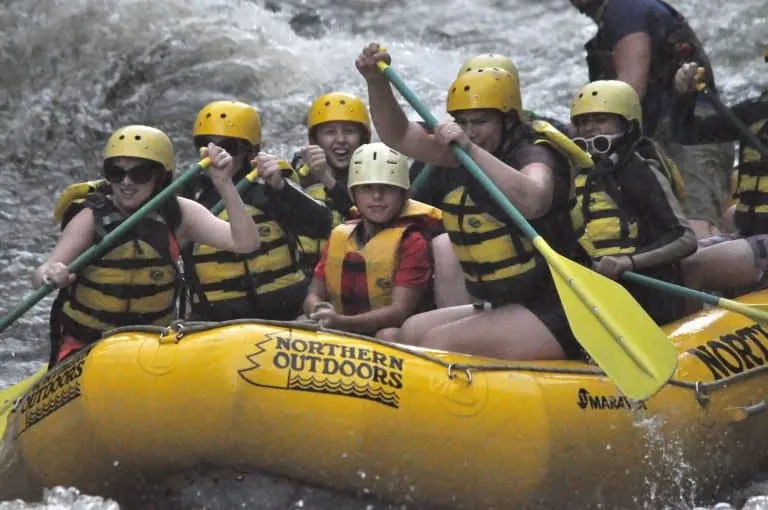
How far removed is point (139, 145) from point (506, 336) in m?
1.48

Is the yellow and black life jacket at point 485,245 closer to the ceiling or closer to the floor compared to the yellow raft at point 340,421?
closer to the ceiling

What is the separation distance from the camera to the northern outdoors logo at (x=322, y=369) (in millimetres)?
4844

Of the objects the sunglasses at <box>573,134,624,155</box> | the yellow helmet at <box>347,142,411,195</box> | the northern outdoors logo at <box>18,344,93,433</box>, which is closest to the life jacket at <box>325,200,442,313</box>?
the yellow helmet at <box>347,142,411,195</box>

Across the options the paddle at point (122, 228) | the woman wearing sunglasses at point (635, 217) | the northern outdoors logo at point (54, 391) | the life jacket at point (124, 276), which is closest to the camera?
the northern outdoors logo at point (54, 391)

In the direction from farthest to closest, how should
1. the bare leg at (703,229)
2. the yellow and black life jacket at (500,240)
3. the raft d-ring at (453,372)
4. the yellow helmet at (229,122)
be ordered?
the bare leg at (703,229) < the yellow helmet at (229,122) < the yellow and black life jacket at (500,240) < the raft d-ring at (453,372)

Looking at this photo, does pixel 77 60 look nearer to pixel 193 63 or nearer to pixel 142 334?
pixel 193 63

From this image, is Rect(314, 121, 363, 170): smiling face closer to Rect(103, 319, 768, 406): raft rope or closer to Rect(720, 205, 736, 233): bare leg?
Rect(720, 205, 736, 233): bare leg

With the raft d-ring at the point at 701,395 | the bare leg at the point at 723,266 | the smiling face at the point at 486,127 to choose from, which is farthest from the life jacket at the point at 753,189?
the smiling face at the point at 486,127

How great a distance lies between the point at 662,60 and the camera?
7156 millimetres

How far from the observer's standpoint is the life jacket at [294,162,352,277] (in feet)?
21.7

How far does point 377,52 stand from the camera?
5352mm

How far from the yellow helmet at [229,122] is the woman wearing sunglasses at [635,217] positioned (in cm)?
136

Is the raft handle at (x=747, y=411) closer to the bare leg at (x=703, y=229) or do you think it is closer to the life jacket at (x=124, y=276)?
the bare leg at (x=703, y=229)

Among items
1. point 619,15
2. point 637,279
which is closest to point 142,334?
point 637,279
